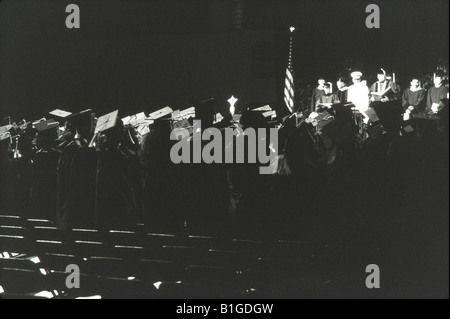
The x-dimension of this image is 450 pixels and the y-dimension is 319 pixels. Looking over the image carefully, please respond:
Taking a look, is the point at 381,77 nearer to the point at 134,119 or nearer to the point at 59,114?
the point at 134,119

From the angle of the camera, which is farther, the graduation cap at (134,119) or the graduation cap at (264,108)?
the graduation cap at (134,119)

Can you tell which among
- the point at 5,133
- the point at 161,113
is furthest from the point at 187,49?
the point at 5,133

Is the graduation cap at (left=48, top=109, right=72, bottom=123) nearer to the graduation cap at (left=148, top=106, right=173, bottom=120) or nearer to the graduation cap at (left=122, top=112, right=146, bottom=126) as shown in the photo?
the graduation cap at (left=122, top=112, right=146, bottom=126)

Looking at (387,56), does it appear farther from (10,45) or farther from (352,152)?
(10,45)

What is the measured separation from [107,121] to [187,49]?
2.72 feet

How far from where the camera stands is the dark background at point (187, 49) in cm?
388

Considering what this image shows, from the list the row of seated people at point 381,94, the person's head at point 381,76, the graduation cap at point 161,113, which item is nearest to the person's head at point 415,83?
the row of seated people at point 381,94

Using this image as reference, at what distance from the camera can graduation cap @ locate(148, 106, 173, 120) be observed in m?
4.07

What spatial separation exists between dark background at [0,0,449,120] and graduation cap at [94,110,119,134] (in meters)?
0.05

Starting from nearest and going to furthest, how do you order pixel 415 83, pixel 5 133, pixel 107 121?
pixel 415 83 < pixel 107 121 < pixel 5 133

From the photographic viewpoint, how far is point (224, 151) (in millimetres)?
4027

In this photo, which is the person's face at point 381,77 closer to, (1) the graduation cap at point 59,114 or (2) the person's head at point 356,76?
(2) the person's head at point 356,76

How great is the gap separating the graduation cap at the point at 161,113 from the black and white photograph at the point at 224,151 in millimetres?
10

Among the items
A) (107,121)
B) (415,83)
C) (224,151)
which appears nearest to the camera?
(415,83)
